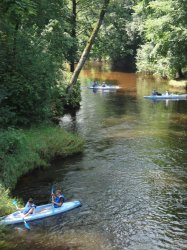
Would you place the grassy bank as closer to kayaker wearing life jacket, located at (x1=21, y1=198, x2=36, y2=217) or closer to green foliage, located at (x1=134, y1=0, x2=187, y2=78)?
kayaker wearing life jacket, located at (x1=21, y1=198, x2=36, y2=217)

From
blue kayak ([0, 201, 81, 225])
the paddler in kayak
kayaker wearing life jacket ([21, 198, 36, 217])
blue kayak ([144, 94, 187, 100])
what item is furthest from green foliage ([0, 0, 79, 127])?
blue kayak ([144, 94, 187, 100])

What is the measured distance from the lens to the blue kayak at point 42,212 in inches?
508

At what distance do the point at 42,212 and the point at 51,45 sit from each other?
1272 centimetres

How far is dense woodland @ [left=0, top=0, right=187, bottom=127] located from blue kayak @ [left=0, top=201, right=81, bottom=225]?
5959mm

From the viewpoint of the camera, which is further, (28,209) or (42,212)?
(42,212)

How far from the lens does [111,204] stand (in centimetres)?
1455

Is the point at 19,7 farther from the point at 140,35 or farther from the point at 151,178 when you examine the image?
the point at 140,35

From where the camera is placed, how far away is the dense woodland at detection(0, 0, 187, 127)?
19562 millimetres

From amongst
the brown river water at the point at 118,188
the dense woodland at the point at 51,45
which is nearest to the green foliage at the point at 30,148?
the brown river water at the point at 118,188

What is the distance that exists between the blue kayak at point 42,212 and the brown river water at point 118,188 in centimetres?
20

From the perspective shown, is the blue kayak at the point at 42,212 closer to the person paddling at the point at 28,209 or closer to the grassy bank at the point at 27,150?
the person paddling at the point at 28,209

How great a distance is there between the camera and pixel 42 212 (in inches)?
543

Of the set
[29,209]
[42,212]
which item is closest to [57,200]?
[42,212]

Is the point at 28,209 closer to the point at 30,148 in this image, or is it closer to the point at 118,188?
the point at 118,188
